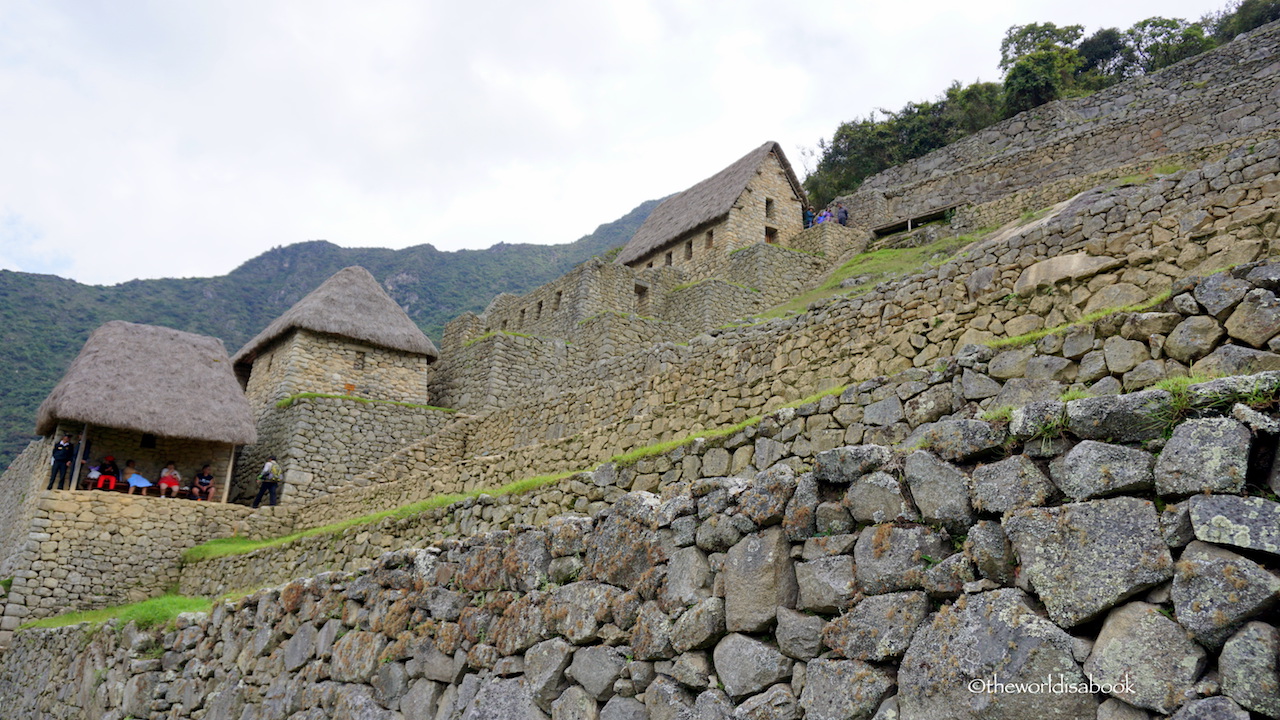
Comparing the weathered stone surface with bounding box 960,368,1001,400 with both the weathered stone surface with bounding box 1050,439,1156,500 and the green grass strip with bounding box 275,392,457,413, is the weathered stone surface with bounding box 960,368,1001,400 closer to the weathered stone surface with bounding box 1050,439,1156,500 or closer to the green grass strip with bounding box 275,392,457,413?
the weathered stone surface with bounding box 1050,439,1156,500

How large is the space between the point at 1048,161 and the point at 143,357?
24.7 metres

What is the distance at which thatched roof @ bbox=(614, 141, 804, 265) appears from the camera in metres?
28.2

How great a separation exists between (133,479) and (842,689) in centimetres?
1849

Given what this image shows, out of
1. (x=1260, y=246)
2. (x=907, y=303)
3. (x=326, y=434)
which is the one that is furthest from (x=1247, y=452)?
(x=326, y=434)

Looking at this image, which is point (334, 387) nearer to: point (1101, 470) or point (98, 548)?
point (98, 548)

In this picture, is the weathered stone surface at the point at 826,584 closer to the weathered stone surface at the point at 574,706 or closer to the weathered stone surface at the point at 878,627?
the weathered stone surface at the point at 878,627

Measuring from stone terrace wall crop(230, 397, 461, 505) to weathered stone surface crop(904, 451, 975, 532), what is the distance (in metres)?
16.9

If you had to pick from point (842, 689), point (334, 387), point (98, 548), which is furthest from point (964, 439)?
point (334, 387)

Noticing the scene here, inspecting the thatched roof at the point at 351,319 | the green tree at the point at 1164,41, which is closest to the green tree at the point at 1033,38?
the green tree at the point at 1164,41

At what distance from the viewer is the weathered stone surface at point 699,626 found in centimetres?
370

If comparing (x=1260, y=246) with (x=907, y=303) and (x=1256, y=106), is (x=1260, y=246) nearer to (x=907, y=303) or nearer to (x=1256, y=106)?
(x=907, y=303)

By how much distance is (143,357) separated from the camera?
2016cm

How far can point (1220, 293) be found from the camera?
563 centimetres

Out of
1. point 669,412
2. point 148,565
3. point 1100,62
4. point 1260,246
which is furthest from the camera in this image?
point 1100,62
